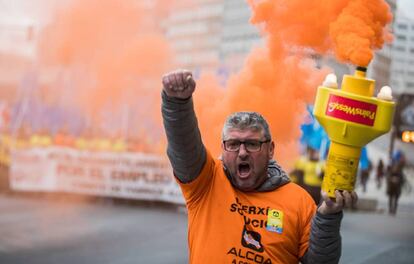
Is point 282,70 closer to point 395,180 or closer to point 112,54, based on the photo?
point 112,54

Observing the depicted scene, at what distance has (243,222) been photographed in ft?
5.65

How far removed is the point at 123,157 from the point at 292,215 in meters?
6.26

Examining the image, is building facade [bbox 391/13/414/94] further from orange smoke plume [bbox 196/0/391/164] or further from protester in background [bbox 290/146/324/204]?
protester in background [bbox 290/146/324/204]

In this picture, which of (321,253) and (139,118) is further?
(139,118)

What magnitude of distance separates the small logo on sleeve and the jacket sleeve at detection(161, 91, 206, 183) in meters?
0.25

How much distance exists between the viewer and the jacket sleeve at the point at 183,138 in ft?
5.45

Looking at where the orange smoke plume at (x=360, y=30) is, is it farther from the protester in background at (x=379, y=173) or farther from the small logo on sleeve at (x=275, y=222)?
the protester in background at (x=379, y=173)

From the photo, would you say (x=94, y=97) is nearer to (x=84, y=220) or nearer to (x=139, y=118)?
(x=139, y=118)

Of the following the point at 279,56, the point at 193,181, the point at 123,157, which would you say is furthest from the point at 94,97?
the point at 193,181

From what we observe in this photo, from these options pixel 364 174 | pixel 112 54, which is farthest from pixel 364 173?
pixel 112 54

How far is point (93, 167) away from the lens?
7.84 meters

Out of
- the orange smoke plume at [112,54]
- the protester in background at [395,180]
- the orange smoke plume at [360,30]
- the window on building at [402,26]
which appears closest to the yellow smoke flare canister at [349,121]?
the orange smoke plume at [360,30]

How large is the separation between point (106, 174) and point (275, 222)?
6354 millimetres

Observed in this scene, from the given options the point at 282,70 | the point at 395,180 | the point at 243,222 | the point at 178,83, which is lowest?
the point at 395,180
